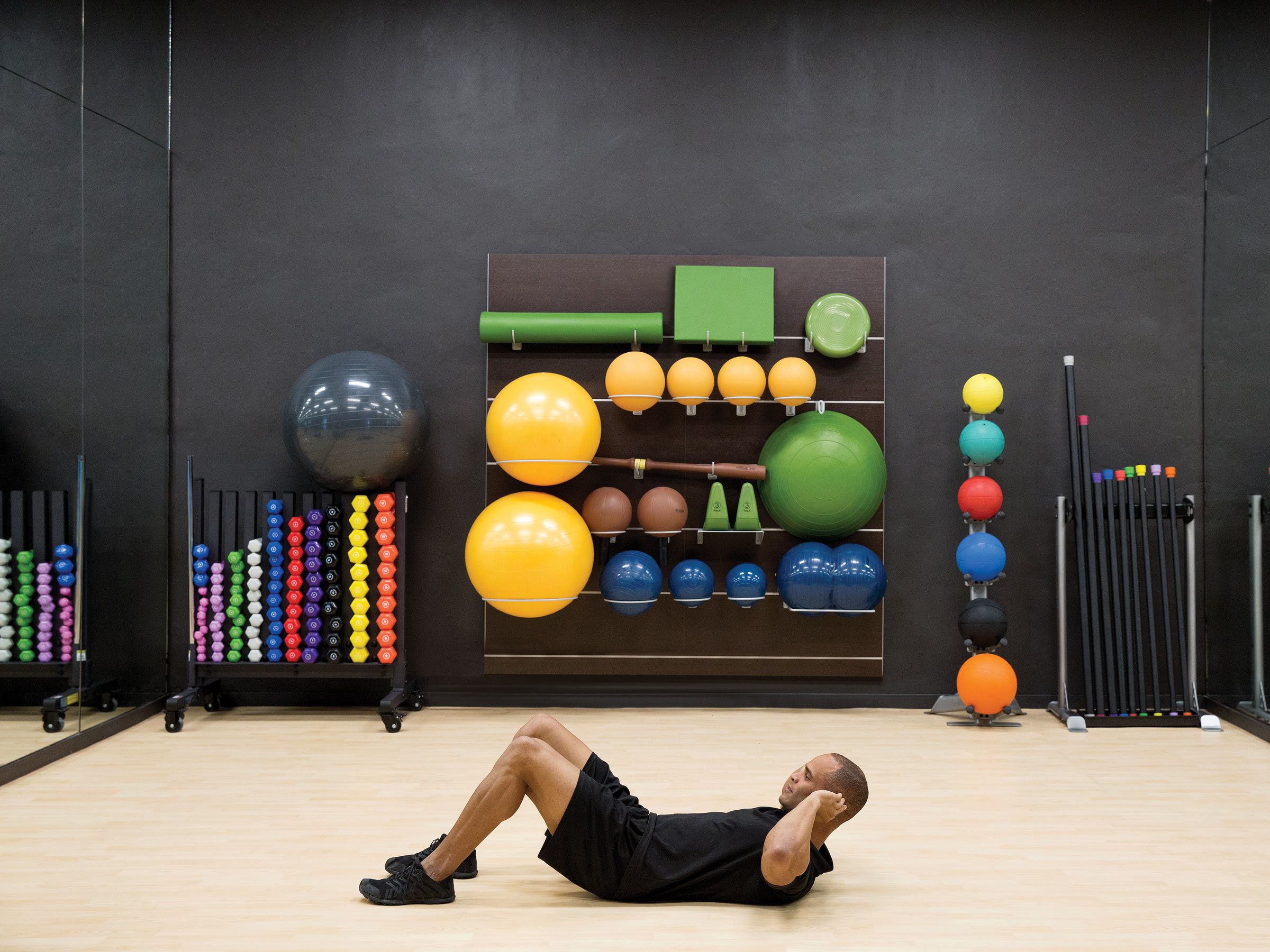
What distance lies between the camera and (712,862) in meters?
2.36

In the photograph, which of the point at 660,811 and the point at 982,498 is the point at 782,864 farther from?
the point at 982,498

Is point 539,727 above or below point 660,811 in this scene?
above

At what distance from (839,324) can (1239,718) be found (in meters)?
2.53

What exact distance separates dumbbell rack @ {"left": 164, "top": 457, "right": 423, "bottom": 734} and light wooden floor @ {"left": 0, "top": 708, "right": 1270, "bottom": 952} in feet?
0.73

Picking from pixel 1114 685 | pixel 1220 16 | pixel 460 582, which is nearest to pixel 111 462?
pixel 460 582

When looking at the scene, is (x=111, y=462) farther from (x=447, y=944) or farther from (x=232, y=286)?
(x=447, y=944)

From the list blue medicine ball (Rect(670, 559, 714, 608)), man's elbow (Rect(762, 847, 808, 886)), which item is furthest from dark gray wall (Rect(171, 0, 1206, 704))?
man's elbow (Rect(762, 847, 808, 886))

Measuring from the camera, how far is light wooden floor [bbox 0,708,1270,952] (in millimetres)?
2271

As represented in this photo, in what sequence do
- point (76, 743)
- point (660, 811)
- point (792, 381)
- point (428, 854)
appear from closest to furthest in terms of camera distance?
point (428, 854) < point (660, 811) < point (76, 743) < point (792, 381)

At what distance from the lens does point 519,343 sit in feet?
14.5

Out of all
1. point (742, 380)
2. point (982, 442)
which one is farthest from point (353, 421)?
point (982, 442)

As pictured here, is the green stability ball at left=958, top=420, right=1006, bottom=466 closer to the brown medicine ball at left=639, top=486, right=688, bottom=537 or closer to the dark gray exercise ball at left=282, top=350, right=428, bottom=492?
the brown medicine ball at left=639, top=486, right=688, bottom=537

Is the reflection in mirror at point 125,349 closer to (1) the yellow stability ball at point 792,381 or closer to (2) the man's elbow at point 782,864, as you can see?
(1) the yellow stability ball at point 792,381

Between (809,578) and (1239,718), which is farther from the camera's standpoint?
(1239,718)
